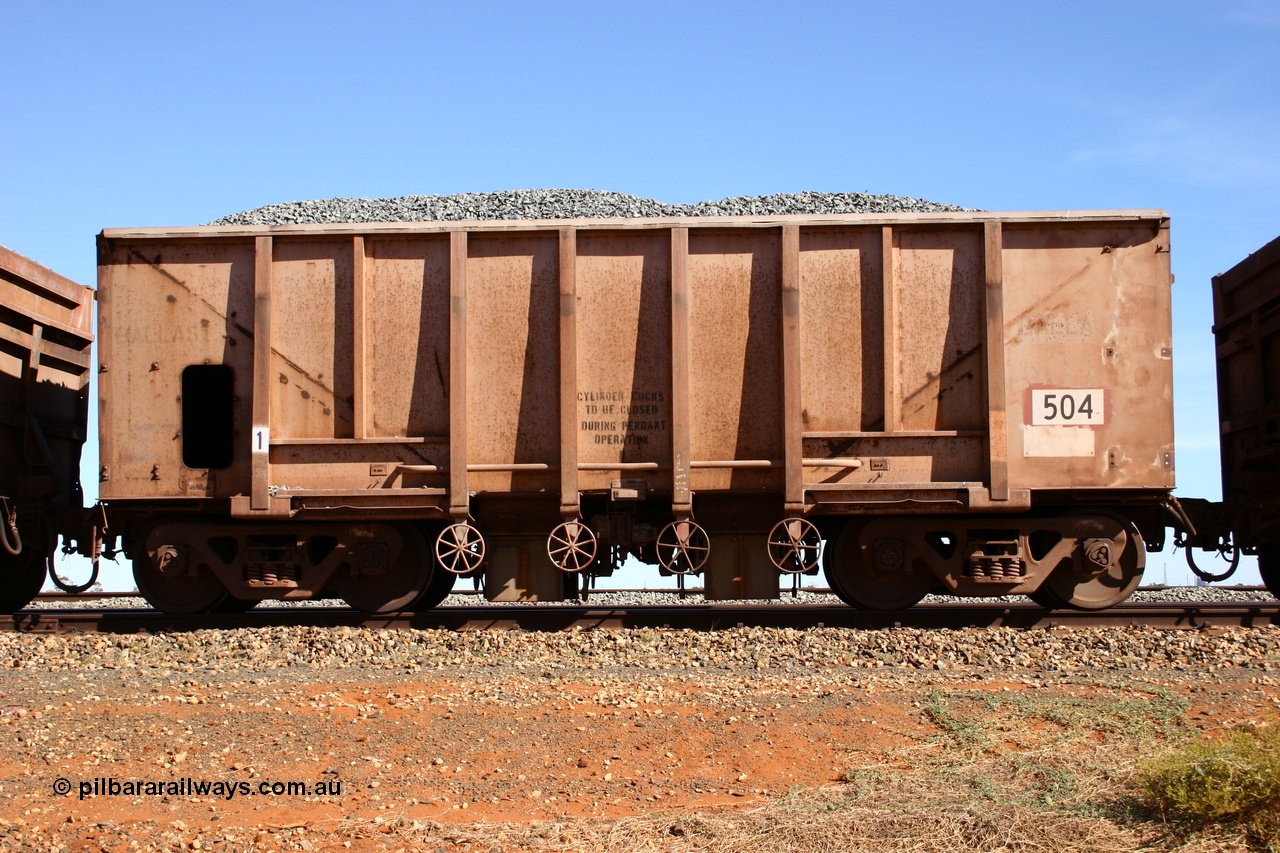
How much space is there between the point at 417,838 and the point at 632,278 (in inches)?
236

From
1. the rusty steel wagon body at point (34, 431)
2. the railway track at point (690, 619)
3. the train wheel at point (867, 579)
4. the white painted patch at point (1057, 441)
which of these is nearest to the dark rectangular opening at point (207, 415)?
the rusty steel wagon body at point (34, 431)

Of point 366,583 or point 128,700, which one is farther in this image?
point 366,583

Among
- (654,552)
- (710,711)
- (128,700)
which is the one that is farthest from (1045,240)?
(128,700)

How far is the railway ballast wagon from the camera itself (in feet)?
31.1

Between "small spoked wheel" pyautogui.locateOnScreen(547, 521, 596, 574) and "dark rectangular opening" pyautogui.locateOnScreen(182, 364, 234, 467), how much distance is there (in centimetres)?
317

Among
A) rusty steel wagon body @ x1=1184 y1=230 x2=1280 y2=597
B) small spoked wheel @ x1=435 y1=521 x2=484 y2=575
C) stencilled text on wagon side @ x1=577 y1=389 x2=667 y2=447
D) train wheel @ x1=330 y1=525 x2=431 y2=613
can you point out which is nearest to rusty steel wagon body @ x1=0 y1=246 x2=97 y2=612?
train wheel @ x1=330 y1=525 x2=431 y2=613

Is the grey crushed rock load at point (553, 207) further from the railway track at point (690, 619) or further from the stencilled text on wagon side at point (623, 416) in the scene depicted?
the railway track at point (690, 619)

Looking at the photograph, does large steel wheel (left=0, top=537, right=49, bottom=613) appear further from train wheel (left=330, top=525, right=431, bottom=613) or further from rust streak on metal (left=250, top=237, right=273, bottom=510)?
train wheel (left=330, top=525, right=431, bottom=613)

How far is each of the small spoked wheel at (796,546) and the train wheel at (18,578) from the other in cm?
733

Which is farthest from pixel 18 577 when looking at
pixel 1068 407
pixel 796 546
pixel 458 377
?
pixel 1068 407

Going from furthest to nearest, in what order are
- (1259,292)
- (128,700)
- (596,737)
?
(1259,292) → (128,700) → (596,737)

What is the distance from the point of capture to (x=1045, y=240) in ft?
31.7

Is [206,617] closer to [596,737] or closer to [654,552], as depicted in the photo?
[654,552]

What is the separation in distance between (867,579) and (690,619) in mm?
1710
